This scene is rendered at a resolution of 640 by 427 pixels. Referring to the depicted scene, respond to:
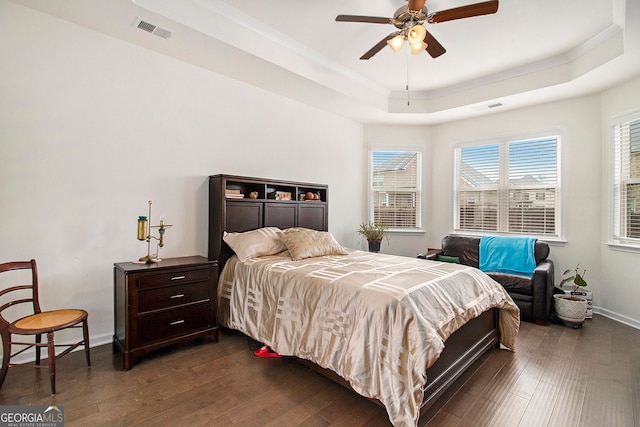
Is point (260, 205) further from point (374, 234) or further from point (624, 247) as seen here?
point (624, 247)

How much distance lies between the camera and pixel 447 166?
543 cm

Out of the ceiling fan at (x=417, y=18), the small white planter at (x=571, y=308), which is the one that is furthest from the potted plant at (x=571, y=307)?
the ceiling fan at (x=417, y=18)

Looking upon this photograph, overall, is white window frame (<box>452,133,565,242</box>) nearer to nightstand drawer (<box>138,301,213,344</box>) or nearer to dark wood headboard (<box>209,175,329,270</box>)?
dark wood headboard (<box>209,175,329,270</box>)

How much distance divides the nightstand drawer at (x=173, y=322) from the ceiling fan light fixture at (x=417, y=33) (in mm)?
3008

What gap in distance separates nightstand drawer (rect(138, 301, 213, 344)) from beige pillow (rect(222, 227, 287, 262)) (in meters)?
0.60

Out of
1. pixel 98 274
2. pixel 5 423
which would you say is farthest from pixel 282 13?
pixel 5 423

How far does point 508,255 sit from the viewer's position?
4145 millimetres

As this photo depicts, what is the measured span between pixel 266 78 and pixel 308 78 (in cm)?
52

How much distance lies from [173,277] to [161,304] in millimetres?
239

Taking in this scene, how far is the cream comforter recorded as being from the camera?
1704mm

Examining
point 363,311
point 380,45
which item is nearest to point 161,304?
point 363,311

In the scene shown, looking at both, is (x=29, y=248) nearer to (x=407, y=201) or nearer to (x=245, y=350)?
(x=245, y=350)

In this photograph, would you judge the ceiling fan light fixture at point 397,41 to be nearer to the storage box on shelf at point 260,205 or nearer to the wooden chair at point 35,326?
the storage box on shelf at point 260,205

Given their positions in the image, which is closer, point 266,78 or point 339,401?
point 339,401
